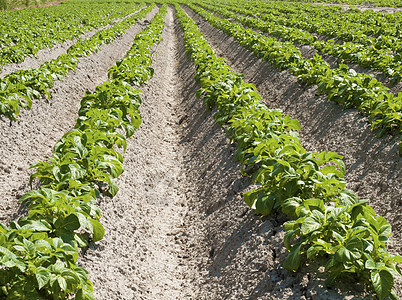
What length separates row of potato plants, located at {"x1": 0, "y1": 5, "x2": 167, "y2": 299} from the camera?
304cm

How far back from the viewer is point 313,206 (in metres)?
3.72

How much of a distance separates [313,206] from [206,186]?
3017mm

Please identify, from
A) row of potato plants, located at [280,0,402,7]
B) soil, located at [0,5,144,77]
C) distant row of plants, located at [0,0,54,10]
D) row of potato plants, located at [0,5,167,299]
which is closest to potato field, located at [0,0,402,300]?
row of potato plants, located at [0,5,167,299]

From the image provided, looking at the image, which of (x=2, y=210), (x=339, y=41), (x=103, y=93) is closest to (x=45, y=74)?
(x=103, y=93)

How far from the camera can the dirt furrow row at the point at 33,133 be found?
6.57 m

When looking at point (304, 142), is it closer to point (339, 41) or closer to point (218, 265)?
point (218, 265)

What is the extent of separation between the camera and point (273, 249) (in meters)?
4.14

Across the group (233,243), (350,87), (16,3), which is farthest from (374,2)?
(233,243)

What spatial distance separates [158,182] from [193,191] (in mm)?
757

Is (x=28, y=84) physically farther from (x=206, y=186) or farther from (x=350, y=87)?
(x=350, y=87)

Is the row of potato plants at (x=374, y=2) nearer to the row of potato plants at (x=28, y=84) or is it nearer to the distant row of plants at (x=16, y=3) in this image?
the row of potato plants at (x=28, y=84)

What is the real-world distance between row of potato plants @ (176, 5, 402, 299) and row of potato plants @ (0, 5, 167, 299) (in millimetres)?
1978

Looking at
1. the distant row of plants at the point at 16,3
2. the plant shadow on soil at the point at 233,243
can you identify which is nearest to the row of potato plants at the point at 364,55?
the plant shadow on soil at the point at 233,243

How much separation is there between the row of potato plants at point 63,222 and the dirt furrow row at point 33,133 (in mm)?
1382
